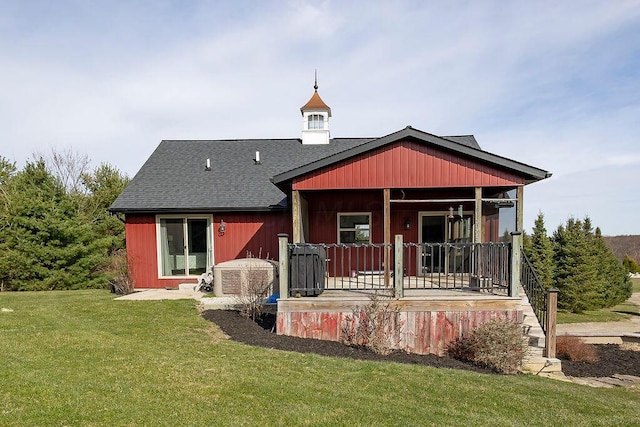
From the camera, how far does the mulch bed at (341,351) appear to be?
629 centimetres

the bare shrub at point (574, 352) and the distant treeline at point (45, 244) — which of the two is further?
the distant treeline at point (45, 244)

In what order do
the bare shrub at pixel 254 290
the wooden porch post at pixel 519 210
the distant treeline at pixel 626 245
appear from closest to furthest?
the bare shrub at pixel 254 290 < the wooden porch post at pixel 519 210 < the distant treeline at pixel 626 245

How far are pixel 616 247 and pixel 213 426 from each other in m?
51.2

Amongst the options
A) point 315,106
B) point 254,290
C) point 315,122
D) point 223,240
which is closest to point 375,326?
point 254,290

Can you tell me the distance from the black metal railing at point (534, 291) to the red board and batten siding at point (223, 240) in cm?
662

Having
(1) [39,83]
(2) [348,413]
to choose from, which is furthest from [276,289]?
(1) [39,83]

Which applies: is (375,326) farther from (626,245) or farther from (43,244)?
(626,245)

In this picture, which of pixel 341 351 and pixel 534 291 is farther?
pixel 534 291

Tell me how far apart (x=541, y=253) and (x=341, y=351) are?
16113 millimetres

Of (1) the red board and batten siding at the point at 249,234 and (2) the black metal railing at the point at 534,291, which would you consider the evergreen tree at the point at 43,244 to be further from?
(2) the black metal railing at the point at 534,291

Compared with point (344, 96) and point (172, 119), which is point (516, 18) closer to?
point (344, 96)

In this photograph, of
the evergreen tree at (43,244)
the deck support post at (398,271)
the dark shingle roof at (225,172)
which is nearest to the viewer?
the deck support post at (398,271)

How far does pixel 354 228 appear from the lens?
12.0m

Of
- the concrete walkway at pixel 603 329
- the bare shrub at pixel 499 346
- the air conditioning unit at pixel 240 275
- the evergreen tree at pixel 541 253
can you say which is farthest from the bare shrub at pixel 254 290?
the evergreen tree at pixel 541 253
